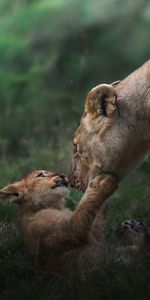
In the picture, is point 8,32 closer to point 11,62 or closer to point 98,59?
point 11,62

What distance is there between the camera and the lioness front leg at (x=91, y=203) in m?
7.66

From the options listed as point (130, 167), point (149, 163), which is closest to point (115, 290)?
point (130, 167)

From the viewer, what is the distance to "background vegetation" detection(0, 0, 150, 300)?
7.44 meters

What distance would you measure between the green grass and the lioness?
0.90 meters

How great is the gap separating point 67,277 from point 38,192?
1324mm

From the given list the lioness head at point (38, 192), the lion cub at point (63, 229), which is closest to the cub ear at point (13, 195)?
the lioness head at point (38, 192)

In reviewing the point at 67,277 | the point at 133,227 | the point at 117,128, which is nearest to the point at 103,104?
the point at 117,128

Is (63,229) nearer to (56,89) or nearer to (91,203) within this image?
(91,203)

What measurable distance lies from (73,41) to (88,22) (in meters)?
0.82

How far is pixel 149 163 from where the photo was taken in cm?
1134

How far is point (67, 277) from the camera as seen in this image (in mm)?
7406

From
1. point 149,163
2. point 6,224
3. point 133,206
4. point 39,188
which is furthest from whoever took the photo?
point 149,163

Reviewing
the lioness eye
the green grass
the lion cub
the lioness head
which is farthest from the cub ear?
the lioness eye

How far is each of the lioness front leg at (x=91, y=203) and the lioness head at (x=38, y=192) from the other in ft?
2.60
